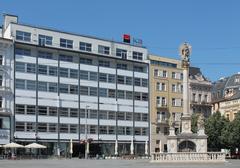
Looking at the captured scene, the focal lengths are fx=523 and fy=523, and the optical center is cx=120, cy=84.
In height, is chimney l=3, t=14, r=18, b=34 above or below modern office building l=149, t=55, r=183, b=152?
above

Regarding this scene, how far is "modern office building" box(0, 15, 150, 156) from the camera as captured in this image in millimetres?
88250

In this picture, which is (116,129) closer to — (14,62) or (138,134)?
(138,134)

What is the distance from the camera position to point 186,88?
201 ft

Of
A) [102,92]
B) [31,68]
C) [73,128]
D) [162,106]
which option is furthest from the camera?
[162,106]

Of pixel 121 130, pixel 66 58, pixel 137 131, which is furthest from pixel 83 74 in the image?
pixel 137 131

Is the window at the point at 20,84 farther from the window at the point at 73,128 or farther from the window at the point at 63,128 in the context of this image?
the window at the point at 73,128

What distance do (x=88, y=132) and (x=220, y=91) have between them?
40943 mm

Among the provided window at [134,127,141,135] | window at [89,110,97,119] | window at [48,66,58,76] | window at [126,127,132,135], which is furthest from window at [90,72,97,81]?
window at [134,127,141,135]

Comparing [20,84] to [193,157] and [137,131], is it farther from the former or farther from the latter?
[193,157]

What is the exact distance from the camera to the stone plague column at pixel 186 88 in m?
60.0

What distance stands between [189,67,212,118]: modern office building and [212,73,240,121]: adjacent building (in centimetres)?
279

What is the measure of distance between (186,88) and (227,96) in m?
59.3

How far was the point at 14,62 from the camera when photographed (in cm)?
8806

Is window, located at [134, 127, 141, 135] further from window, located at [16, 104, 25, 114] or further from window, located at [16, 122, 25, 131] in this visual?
window, located at [16, 104, 25, 114]
